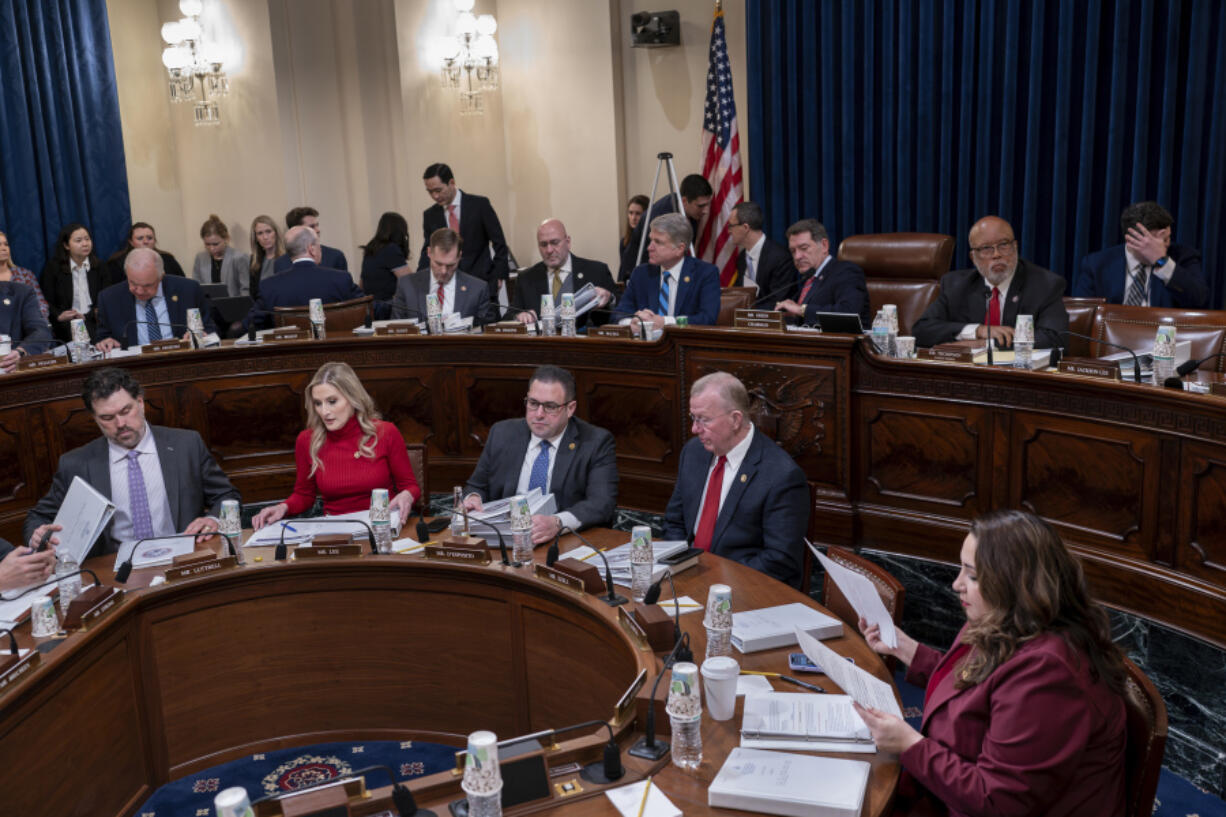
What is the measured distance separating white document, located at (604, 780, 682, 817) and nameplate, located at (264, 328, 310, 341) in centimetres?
433

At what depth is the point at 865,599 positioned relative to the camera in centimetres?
261

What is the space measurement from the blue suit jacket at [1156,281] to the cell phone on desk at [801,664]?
392cm

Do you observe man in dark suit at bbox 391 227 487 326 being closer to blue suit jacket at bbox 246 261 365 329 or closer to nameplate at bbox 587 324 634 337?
blue suit jacket at bbox 246 261 365 329

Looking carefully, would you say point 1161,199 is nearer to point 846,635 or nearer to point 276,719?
point 846,635

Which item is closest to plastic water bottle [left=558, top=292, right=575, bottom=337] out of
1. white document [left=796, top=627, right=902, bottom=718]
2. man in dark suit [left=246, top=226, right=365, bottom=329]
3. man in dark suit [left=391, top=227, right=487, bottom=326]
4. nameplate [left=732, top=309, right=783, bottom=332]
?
man in dark suit [left=391, top=227, right=487, bottom=326]

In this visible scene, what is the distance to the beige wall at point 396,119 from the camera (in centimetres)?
856

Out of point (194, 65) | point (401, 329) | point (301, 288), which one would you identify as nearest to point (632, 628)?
point (401, 329)

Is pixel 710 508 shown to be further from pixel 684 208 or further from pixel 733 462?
pixel 684 208

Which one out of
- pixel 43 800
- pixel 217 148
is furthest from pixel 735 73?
pixel 43 800

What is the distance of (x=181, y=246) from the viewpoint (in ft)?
31.4

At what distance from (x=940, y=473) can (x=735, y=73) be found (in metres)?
4.50

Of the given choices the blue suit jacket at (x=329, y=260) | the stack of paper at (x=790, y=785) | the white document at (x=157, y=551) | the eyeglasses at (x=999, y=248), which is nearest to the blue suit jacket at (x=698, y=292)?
the eyeglasses at (x=999, y=248)

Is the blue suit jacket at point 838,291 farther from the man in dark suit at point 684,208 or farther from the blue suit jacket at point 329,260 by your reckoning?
the blue suit jacket at point 329,260

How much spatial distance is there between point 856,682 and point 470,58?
24.3 ft
